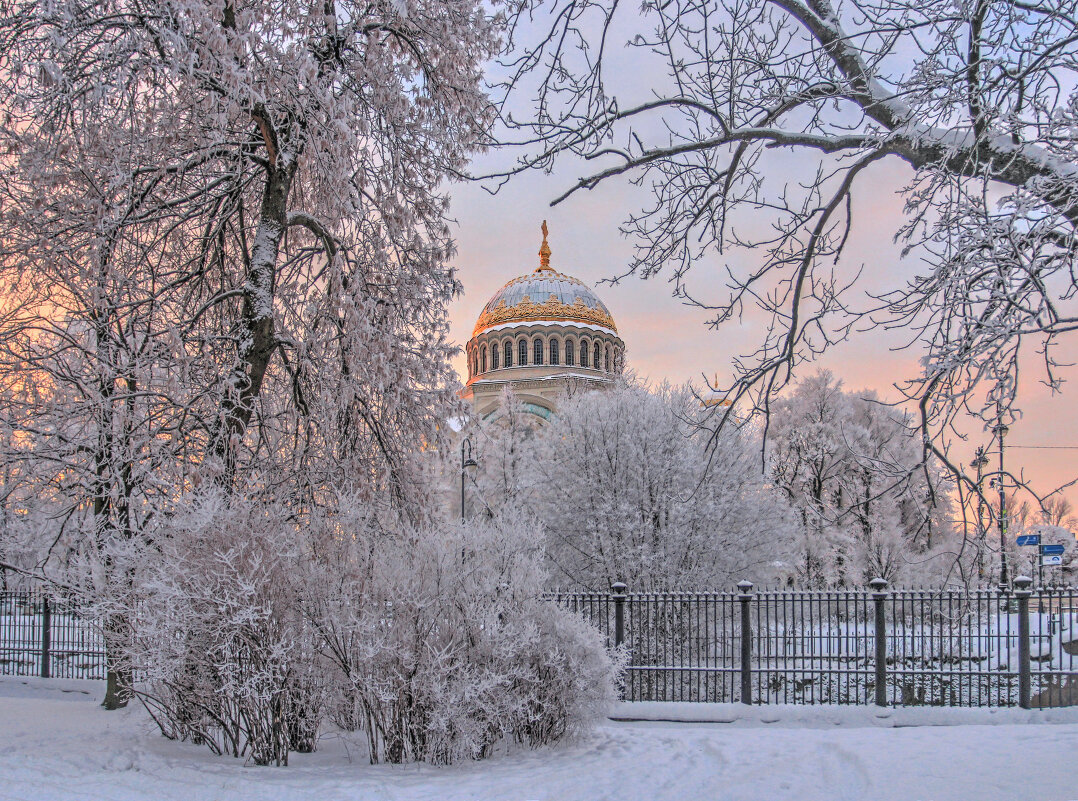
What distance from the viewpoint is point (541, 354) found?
55844 millimetres

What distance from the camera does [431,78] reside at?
10.5 metres

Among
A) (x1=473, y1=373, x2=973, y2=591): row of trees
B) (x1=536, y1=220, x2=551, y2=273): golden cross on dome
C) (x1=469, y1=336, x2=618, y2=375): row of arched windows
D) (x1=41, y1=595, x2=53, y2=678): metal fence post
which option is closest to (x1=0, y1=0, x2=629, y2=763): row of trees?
(x1=41, y1=595, x2=53, y2=678): metal fence post

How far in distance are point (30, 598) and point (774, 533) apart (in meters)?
14.6

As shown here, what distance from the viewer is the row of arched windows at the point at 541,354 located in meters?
55.8

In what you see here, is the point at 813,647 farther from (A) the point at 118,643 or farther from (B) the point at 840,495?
(B) the point at 840,495

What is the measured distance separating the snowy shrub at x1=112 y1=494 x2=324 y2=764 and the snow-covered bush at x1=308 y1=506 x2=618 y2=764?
287 millimetres

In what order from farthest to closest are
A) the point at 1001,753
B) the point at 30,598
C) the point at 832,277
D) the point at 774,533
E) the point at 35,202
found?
the point at 774,533 < the point at 30,598 < the point at 35,202 < the point at 1001,753 < the point at 832,277

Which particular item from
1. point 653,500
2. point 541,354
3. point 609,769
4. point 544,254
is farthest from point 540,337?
point 609,769

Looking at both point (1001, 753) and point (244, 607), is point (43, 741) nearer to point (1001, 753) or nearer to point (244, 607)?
point (244, 607)

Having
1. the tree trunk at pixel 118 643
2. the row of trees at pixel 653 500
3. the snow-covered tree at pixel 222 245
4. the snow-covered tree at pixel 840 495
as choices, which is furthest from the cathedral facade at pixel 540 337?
the tree trunk at pixel 118 643

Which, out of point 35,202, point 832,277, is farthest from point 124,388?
point 832,277

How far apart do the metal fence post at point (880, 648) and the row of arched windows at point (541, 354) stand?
150 ft

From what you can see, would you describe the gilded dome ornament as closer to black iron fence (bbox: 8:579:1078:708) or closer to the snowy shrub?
black iron fence (bbox: 8:579:1078:708)

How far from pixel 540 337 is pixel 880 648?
46830mm
